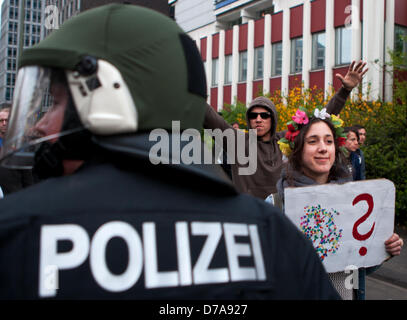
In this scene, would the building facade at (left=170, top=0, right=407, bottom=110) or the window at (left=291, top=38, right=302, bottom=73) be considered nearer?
the building facade at (left=170, top=0, right=407, bottom=110)

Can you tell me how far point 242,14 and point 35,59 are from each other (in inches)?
928

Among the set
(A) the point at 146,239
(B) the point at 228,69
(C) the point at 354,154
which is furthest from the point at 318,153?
(B) the point at 228,69

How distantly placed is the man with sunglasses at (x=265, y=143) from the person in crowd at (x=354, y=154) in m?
2.53

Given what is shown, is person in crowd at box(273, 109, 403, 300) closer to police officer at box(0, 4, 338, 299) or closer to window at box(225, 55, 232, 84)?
police officer at box(0, 4, 338, 299)

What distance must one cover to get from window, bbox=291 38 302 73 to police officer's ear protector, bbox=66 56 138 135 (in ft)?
63.1

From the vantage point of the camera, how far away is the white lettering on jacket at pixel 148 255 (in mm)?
858

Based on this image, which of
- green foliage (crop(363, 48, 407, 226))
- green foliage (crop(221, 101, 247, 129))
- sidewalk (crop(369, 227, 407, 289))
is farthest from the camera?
green foliage (crop(221, 101, 247, 129))

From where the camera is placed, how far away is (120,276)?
2.92ft

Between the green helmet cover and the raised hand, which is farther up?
the raised hand

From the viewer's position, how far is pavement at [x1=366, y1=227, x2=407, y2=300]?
4.78 metres

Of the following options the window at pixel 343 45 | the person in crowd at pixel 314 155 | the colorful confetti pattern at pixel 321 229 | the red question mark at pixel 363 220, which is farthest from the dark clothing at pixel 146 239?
the window at pixel 343 45

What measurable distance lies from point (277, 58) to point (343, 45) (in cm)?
425

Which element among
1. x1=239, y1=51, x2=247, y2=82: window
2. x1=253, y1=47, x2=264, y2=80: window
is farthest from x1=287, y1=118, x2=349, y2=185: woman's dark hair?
x1=239, y1=51, x2=247, y2=82: window

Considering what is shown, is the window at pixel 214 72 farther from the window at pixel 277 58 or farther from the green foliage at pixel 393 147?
the green foliage at pixel 393 147
